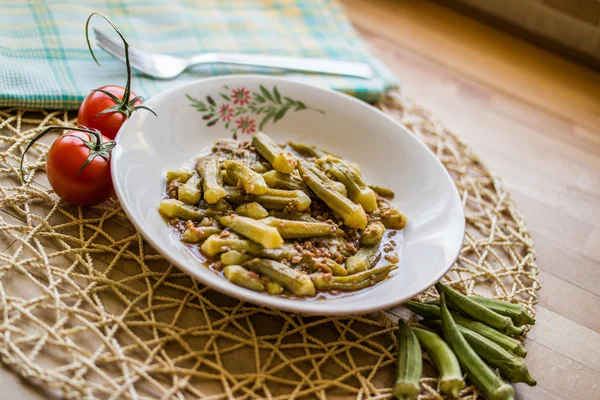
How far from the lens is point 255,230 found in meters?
A: 1.91

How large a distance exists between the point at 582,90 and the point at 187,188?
2.78 m

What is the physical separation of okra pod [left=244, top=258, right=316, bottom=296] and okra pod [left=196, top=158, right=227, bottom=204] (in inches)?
11.7

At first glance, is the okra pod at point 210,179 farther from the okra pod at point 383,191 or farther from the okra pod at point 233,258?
the okra pod at point 383,191

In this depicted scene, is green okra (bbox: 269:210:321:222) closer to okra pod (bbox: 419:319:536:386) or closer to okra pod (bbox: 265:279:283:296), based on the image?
okra pod (bbox: 265:279:283:296)

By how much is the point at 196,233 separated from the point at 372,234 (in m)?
0.61

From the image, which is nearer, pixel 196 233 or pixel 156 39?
pixel 196 233

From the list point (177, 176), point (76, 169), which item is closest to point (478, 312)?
point (177, 176)

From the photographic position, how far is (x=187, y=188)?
2.08 metres

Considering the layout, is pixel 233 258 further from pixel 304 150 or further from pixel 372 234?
pixel 304 150

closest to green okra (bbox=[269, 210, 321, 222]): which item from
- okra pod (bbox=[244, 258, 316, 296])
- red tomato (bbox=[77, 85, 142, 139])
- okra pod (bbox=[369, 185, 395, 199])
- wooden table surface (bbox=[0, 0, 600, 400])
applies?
okra pod (bbox=[244, 258, 316, 296])

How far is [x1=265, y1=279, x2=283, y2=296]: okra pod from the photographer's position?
183 centimetres

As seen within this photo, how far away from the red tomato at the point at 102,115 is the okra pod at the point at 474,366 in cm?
133

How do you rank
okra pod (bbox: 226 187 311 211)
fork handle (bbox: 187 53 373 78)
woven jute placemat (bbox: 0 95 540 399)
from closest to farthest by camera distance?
woven jute placemat (bbox: 0 95 540 399) < okra pod (bbox: 226 187 311 211) < fork handle (bbox: 187 53 373 78)

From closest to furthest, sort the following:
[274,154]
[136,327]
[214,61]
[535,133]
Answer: [136,327] < [274,154] < [214,61] < [535,133]
